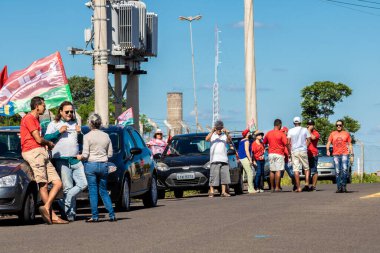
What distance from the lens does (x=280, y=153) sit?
29.0 m

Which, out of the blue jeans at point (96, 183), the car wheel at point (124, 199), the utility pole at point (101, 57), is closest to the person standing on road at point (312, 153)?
the utility pole at point (101, 57)

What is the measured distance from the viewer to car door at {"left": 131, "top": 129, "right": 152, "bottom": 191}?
2167 cm

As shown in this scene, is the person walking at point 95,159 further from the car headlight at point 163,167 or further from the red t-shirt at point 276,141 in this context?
the red t-shirt at point 276,141

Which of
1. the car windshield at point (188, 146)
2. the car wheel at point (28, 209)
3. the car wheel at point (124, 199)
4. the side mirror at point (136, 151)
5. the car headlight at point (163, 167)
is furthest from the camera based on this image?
the car windshield at point (188, 146)

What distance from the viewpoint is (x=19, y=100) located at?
2272 centimetres

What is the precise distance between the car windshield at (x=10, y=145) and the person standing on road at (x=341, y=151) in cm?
1006

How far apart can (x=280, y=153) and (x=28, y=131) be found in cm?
1287

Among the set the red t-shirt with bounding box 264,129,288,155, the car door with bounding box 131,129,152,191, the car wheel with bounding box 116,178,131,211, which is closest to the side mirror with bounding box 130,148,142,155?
the car wheel with bounding box 116,178,131,211

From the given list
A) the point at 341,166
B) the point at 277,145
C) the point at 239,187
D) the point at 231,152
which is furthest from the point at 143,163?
the point at 277,145

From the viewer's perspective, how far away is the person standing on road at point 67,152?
17589mm

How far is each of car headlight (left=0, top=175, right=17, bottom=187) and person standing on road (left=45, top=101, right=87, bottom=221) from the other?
0.89 m

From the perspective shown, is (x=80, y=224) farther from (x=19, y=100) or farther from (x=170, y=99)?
(x=170, y=99)

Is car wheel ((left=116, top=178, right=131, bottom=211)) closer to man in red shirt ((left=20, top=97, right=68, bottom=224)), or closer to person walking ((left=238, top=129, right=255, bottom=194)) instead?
man in red shirt ((left=20, top=97, right=68, bottom=224))

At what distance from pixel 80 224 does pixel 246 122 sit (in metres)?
23.5
